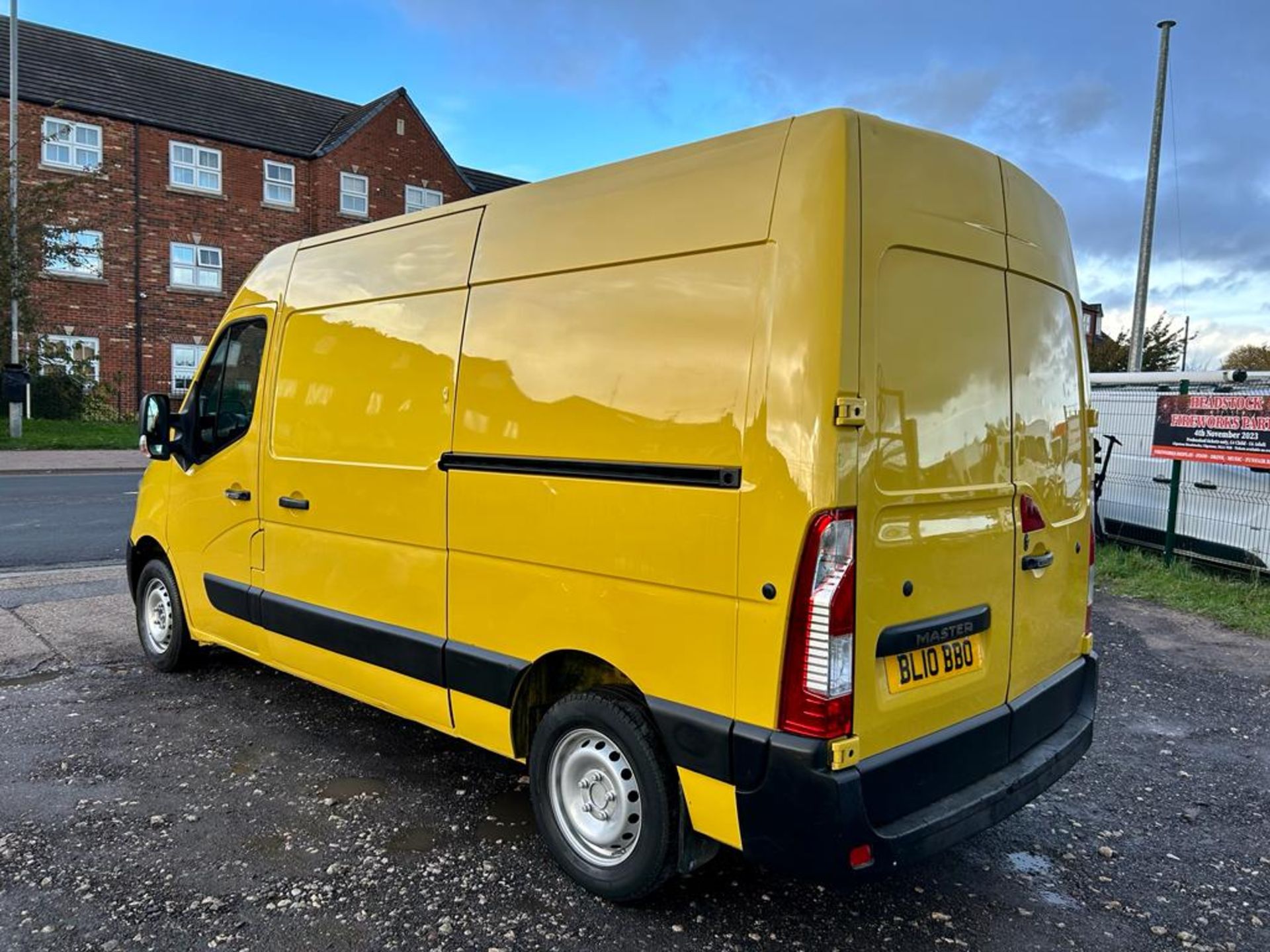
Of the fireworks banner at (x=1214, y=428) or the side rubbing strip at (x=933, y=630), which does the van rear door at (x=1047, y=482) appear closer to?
the side rubbing strip at (x=933, y=630)

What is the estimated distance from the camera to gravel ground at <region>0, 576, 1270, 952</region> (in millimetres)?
2902

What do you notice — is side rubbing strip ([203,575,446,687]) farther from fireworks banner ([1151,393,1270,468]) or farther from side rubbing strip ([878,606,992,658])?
fireworks banner ([1151,393,1270,468])

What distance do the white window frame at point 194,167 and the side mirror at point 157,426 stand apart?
82.0 feet

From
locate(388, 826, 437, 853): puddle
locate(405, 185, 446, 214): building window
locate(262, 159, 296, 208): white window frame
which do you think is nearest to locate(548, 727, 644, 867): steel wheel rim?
locate(388, 826, 437, 853): puddle

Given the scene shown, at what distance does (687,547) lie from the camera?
270 centimetres

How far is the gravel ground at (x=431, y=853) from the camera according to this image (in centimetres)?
290

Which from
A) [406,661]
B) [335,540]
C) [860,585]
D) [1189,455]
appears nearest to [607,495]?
[860,585]

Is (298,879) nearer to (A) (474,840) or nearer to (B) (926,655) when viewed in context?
(A) (474,840)

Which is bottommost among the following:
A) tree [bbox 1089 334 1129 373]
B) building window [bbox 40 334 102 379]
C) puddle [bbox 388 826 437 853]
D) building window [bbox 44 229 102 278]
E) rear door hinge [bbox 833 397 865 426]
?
puddle [bbox 388 826 437 853]

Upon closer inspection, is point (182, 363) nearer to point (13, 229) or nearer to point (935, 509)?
point (13, 229)

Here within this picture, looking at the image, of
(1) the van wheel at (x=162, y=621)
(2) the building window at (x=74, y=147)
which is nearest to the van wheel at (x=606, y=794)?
(1) the van wheel at (x=162, y=621)

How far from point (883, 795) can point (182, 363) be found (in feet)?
91.9

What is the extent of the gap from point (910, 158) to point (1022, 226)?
0.70m

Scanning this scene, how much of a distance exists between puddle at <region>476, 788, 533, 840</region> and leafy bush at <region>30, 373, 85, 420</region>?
987 inches
